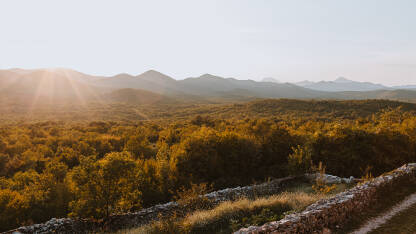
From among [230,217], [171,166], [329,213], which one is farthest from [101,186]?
[329,213]

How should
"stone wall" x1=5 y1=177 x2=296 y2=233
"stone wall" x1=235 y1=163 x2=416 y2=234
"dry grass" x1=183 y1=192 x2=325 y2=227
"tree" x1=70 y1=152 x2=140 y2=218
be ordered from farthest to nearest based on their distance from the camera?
1. "tree" x1=70 y1=152 x2=140 y2=218
2. "stone wall" x1=5 y1=177 x2=296 y2=233
3. "dry grass" x1=183 y1=192 x2=325 y2=227
4. "stone wall" x1=235 y1=163 x2=416 y2=234

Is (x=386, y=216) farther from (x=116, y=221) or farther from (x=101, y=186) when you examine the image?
(x=101, y=186)

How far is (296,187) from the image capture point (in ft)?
51.1

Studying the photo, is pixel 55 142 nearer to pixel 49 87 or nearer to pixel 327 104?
pixel 327 104

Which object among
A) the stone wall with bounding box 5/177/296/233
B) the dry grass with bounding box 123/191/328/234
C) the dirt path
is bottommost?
the stone wall with bounding box 5/177/296/233

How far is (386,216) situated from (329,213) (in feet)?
9.78

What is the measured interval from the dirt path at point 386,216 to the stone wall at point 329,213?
1.94 ft

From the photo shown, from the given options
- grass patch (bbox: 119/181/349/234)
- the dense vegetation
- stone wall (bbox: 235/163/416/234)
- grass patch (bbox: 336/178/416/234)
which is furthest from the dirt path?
the dense vegetation

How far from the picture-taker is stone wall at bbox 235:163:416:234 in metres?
7.51

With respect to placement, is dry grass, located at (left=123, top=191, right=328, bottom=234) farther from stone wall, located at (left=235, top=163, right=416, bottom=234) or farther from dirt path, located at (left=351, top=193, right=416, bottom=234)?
dirt path, located at (left=351, top=193, right=416, bottom=234)

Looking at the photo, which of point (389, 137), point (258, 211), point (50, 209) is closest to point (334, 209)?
point (258, 211)

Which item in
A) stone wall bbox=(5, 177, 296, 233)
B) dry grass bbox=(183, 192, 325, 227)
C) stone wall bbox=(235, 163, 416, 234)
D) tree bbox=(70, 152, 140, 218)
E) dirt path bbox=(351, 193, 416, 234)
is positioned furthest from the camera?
tree bbox=(70, 152, 140, 218)

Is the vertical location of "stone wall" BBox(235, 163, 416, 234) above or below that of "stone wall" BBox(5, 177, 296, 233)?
above

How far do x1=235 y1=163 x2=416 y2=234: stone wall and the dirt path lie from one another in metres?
0.59
